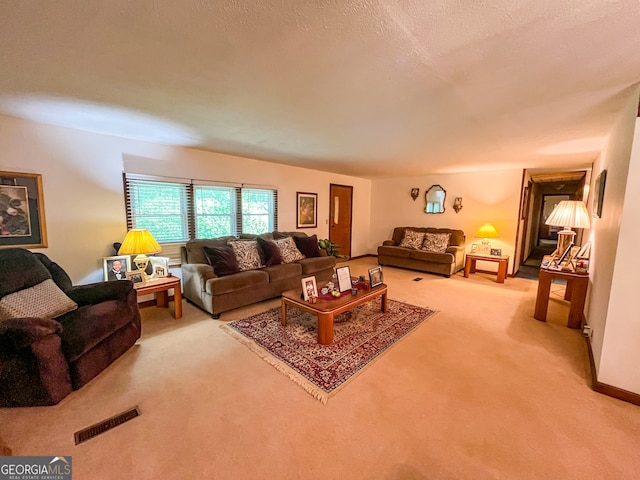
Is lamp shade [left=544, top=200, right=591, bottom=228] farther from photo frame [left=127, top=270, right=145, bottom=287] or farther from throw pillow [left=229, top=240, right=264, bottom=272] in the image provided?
photo frame [left=127, top=270, right=145, bottom=287]

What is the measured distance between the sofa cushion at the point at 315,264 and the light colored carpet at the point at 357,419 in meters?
1.75

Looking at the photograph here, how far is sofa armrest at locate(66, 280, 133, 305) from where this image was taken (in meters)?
2.36

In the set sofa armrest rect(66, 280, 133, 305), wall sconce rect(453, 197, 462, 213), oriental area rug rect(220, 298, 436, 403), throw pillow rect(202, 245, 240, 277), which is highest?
wall sconce rect(453, 197, 462, 213)

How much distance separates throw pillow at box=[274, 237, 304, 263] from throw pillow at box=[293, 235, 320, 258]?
0.13 metres

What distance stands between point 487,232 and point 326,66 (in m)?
4.76

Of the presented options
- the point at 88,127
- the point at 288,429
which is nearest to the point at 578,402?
the point at 288,429

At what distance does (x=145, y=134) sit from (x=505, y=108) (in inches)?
143

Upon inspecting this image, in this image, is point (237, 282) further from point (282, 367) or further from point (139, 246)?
point (282, 367)

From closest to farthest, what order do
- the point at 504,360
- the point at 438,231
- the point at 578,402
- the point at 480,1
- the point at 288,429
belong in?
the point at 480,1 → the point at 288,429 → the point at 578,402 → the point at 504,360 → the point at 438,231

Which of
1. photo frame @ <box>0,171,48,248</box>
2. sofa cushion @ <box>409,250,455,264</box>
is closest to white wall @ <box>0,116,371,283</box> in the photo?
photo frame @ <box>0,171,48,248</box>

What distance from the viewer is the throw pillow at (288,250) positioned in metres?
4.13

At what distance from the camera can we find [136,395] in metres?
1.86

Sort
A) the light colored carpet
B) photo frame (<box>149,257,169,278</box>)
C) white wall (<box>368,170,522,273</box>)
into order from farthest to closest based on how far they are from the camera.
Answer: white wall (<box>368,170,522,273</box>)
photo frame (<box>149,257,169,278</box>)
the light colored carpet

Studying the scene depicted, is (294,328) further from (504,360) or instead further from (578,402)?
(578,402)
